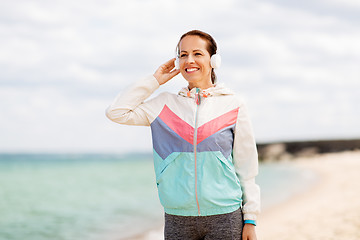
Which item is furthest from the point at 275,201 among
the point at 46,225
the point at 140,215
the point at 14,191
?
the point at 14,191

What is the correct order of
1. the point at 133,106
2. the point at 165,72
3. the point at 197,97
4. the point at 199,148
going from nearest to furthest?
the point at 199,148 → the point at 197,97 → the point at 133,106 → the point at 165,72

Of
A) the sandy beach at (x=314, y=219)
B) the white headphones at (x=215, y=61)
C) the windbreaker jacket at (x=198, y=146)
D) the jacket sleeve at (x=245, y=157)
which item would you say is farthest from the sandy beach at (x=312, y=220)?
the white headphones at (x=215, y=61)

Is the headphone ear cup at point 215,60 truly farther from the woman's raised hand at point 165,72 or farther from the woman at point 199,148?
the woman's raised hand at point 165,72

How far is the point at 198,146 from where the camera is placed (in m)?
2.21

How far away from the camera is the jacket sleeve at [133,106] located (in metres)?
2.44

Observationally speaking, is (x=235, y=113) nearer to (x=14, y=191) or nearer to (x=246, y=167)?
(x=246, y=167)

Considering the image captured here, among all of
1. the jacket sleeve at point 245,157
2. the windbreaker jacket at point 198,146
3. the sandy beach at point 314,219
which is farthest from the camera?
the sandy beach at point 314,219

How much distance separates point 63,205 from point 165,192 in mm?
10422

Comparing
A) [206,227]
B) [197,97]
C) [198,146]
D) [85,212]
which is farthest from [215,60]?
[85,212]

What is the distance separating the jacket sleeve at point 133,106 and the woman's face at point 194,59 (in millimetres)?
231

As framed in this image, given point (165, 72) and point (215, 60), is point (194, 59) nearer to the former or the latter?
point (215, 60)

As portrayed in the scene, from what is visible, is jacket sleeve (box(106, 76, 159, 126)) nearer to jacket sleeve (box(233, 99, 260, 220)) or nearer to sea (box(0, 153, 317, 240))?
jacket sleeve (box(233, 99, 260, 220))

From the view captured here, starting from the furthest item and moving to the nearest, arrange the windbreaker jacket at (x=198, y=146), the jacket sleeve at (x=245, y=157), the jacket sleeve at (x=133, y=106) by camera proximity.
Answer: the jacket sleeve at (x=133, y=106)
the jacket sleeve at (x=245, y=157)
the windbreaker jacket at (x=198, y=146)

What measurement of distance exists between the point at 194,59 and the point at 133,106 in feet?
1.47
